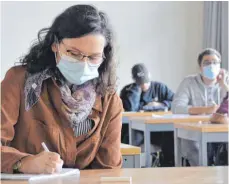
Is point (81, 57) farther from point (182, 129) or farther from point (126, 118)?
point (126, 118)

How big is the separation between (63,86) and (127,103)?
144 inches

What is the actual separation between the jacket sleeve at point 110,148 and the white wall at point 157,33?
16.8 ft

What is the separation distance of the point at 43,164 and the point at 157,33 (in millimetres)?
5740

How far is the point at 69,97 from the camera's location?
5.32 feet

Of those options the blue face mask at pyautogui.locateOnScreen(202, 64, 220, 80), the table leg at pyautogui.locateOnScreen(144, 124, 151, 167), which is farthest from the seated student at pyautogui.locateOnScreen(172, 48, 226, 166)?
the table leg at pyautogui.locateOnScreen(144, 124, 151, 167)

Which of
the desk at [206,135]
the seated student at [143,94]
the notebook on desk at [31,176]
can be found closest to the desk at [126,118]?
→ the seated student at [143,94]

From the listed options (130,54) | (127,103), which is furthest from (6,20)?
(127,103)

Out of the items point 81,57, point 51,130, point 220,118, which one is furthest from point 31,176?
point 220,118

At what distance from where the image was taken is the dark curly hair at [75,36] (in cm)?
158

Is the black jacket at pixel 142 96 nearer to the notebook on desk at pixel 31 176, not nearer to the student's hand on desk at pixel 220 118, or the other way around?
the student's hand on desk at pixel 220 118

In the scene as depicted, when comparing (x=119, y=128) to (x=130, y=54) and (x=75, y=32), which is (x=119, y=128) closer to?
(x=75, y=32)

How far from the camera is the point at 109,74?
1769 millimetres

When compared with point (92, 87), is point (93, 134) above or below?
below

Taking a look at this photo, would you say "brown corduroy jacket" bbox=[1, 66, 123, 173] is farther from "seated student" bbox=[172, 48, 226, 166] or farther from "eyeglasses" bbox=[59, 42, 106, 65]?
"seated student" bbox=[172, 48, 226, 166]
